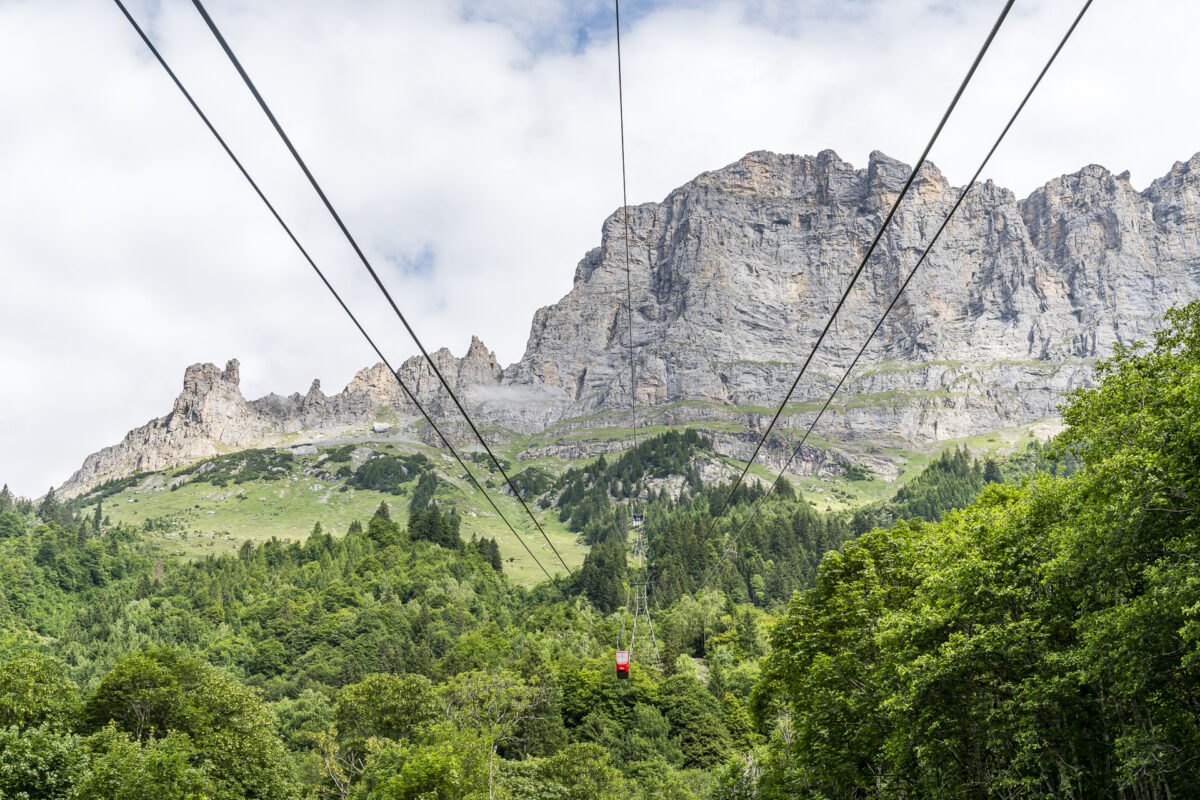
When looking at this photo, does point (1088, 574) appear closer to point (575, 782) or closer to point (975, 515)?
point (975, 515)

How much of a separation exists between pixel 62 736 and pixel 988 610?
137 ft

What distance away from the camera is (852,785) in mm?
29141

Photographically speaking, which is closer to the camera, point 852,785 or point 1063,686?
point 1063,686

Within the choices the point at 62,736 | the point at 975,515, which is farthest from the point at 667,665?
the point at 975,515

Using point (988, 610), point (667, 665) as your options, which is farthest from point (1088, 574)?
point (667, 665)

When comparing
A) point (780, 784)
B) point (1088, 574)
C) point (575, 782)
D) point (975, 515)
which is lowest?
point (575, 782)

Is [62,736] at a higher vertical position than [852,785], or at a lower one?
higher

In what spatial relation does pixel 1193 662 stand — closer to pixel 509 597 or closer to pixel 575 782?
pixel 575 782

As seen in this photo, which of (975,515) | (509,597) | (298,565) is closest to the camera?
(975,515)

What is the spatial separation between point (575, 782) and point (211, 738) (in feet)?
80.3

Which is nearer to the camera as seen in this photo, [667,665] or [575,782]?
[575,782]

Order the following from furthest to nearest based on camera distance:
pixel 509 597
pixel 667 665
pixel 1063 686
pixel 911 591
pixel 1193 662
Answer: pixel 509 597 → pixel 667 665 → pixel 911 591 → pixel 1063 686 → pixel 1193 662

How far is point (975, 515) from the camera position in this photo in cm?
2558

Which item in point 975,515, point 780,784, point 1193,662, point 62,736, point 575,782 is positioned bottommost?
point 575,782
